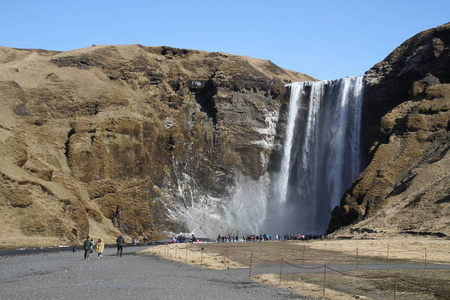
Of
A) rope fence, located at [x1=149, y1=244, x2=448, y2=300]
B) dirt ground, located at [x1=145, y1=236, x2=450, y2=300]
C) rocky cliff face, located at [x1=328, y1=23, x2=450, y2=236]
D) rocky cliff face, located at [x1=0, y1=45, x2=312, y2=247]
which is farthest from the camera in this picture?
rocky cliff face, located at [x1=0, y1=45, x2=312, y2=247]

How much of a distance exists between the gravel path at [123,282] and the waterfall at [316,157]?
48.1 metres

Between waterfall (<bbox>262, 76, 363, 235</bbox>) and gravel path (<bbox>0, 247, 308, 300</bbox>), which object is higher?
waterfall (<bbox>262, 76, 363, 235</bbox>)

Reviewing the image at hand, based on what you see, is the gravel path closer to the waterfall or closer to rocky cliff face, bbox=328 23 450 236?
rocky cliff face, bbox=328 23 450 236

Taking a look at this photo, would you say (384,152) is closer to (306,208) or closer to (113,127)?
(306,208)

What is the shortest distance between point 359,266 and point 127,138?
1871 inches

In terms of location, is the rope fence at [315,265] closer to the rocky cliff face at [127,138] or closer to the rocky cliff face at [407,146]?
the rocky cliff face at [407,146]

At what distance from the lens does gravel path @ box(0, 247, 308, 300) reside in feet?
66.4

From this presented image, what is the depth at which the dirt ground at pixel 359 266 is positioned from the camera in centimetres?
2120

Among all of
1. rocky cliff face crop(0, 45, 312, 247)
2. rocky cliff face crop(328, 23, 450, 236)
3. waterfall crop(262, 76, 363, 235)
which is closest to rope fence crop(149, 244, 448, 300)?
rocky cliff face crop(328, 23, 450, 236)

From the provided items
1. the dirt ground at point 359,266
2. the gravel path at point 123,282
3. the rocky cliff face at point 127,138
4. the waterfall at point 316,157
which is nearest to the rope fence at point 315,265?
the dirt ground at point 359,266

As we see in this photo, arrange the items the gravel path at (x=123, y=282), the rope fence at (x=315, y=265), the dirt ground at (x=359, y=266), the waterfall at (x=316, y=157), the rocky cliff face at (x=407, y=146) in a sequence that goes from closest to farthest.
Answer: the gravel path at (x=123, y=282) → the dirt ground at (x=359, y=266) → the rope fence at (x=315, y=265) → the rocky cliff face at (x=407, y=146) → the waterfall at (x=316, y=157)

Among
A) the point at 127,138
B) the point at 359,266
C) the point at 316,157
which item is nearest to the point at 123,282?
the point at 359,266

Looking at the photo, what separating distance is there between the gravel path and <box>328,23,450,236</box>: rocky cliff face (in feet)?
85.6

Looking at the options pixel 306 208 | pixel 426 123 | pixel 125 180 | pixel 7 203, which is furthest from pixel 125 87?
pixel 426 123
